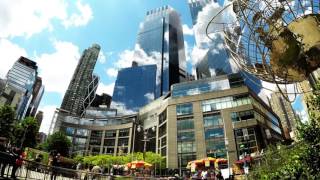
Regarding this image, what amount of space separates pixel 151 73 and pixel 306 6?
14537 cm

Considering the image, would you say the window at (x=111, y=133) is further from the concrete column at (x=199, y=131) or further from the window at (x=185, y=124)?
the concrete column at (x=199, y=131)

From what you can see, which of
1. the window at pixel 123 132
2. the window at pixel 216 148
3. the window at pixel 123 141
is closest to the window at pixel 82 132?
→ the window at pixel 123 132

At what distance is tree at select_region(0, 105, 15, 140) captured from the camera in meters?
40.6

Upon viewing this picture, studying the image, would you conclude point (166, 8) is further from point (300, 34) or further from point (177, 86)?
point (300, 34)

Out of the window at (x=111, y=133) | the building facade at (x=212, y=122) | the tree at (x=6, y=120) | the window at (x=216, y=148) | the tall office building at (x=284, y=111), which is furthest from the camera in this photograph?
the tall office building at (x=284, y=111)

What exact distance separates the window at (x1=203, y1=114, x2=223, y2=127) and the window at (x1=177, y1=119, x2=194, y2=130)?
3448mm

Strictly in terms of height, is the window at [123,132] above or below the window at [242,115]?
above

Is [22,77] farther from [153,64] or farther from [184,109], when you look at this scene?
[184,109]

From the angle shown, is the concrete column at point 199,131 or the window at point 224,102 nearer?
the concrete column at point 199,131

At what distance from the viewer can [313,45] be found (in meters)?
3.54

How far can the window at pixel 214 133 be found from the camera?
5841 cm

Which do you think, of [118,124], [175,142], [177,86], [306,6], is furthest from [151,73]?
[306,6]

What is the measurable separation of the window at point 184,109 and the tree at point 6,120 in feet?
122

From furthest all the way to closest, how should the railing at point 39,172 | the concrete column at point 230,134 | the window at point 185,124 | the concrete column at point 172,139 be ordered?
the window at point 185,124 < the concrete column at point 172,139 < the concrete column at point 230,134 < the railing at point 39,172
